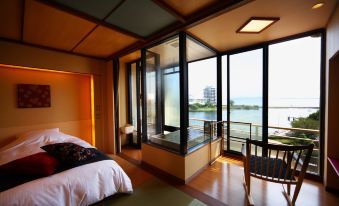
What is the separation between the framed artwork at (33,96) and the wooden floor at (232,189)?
2.31 m

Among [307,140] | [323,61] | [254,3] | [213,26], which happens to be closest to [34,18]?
[213,26]

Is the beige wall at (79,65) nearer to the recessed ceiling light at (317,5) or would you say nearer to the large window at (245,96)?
the large window at (245,96)

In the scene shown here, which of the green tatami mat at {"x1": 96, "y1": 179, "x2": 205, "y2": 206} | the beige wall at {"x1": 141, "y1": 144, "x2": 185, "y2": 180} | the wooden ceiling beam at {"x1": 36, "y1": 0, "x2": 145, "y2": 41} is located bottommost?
the green tatami mat at {"x1": 96, "y1": 179, "x2": 205, "y2": 206}

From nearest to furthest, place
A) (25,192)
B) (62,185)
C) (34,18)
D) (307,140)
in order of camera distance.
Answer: (25,192) < (62,185) < (34,18) < (307,140)

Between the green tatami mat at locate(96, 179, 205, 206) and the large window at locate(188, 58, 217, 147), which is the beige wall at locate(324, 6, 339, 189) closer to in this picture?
the large window at locate(188, 58, 217, 147)

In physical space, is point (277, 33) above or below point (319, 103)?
above

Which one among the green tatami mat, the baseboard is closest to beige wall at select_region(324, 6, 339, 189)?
the baseboard

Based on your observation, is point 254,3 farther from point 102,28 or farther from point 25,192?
point 25,192

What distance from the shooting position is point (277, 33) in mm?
2400

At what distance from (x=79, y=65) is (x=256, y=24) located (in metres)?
3.70

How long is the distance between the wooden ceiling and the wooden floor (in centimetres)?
241

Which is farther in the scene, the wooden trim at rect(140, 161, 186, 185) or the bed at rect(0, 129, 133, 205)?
the wooden trim at rect(140, 161, 186, 185)

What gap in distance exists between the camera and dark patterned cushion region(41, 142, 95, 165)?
6.03 feet

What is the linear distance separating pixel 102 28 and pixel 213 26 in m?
1.71
